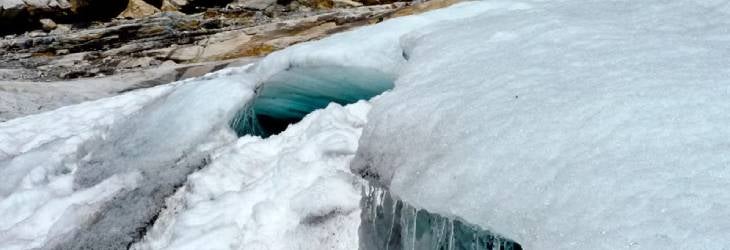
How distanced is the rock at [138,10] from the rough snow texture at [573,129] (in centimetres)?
1093

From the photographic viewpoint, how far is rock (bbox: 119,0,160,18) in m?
13.2

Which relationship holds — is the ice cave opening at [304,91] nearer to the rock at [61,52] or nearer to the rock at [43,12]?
the rock at [61,52]

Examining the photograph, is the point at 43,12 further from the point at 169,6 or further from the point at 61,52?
the point at 61,52

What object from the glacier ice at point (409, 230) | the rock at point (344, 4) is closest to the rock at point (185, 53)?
the rock at point (344, 4)

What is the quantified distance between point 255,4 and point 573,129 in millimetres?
11671

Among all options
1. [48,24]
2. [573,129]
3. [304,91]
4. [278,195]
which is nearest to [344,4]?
[48,24]

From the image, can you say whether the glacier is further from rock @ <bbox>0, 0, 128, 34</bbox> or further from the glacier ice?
rock @ <bbox>0, 0, 128, 34</bbox>

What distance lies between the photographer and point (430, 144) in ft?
8.86

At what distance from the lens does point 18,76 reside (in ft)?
26.2

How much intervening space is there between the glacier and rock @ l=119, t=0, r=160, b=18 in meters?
8.56

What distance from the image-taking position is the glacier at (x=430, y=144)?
1989 mm

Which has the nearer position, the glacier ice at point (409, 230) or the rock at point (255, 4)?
the glacier ice at point (409, 230)

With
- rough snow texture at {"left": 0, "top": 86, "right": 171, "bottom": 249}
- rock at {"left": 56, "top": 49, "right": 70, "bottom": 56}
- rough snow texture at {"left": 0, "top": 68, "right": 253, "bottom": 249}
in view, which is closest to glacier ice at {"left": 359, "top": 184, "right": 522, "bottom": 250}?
rough snow texture at {"left": 0, "top": 68, "right": 253, "bottom": 249}

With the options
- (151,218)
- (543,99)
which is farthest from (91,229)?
(543,99)
